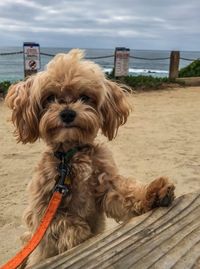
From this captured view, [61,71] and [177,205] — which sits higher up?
[61,71]

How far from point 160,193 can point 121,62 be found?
13.3m

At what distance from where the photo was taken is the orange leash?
190 cm

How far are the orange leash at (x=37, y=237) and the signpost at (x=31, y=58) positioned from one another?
10.7m

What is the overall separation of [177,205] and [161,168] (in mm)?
4728

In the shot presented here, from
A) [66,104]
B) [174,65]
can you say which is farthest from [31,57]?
[66,104]

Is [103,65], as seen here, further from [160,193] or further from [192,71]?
[192,71]

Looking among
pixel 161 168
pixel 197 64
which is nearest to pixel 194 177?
pixel 161 168

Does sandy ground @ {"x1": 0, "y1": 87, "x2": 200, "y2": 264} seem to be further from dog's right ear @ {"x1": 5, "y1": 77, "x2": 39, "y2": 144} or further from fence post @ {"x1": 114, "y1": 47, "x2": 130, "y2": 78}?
Result: fence post @ {"x1": 114, "y1": 47, "x2": 130, "y2": 78}

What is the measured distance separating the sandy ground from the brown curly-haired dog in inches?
62.8

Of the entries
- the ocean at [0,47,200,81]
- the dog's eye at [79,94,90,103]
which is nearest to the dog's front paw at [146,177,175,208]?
the dog's eye at [79,94,90,103]

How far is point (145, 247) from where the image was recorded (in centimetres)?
170

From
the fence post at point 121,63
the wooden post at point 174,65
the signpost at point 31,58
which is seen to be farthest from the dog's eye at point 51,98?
the wooden post at point 174,65

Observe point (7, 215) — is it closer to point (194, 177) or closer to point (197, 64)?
point (194, 177)

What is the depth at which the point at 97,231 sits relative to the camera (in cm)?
298
